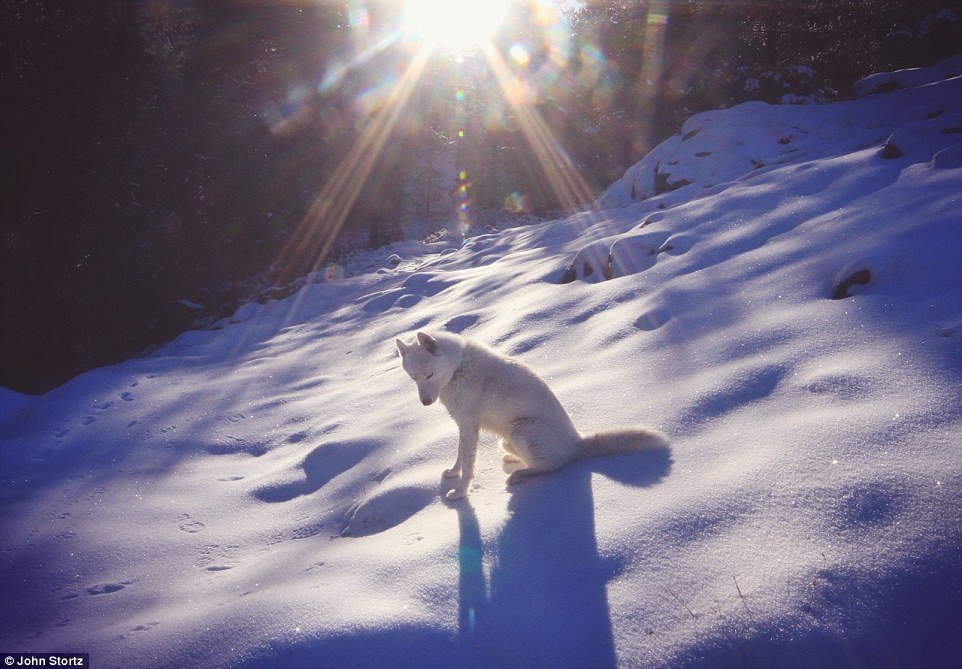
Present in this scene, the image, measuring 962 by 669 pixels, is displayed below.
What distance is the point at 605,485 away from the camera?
2584 mm

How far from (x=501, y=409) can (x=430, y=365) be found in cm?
55

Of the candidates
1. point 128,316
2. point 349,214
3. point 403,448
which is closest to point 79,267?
point 128,316

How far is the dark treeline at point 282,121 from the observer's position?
31.4 feet

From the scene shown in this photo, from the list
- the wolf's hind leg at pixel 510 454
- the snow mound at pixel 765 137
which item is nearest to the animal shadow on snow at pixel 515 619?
the wolf's hind leg at pixel 510 454

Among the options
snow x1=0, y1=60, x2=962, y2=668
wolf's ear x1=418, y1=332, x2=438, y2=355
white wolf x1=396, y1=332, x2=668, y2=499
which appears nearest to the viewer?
snow x1=0, y1=60, x2=962, y2=668

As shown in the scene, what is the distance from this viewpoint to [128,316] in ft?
32.8

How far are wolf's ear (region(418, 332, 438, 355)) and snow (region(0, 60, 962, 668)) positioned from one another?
0.90 meters

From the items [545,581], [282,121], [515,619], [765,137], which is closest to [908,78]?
[765,137]

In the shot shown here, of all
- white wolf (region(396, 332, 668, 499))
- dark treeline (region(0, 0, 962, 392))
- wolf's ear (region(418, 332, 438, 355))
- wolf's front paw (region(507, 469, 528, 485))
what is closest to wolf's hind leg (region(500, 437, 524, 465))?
white wolf (region(396, 332, 668, 499))

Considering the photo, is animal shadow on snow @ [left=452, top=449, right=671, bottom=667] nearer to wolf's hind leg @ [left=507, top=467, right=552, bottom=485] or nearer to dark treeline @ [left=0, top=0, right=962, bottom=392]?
wolf's hind leg @ [left=507, top=467, right=552, bottom=485]

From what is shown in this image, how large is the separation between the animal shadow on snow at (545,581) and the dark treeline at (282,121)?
10466mm

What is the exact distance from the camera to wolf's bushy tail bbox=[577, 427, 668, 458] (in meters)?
2.78

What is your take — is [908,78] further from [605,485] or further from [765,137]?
[605,485]

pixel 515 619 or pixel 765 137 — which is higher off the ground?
pixel 765 137
